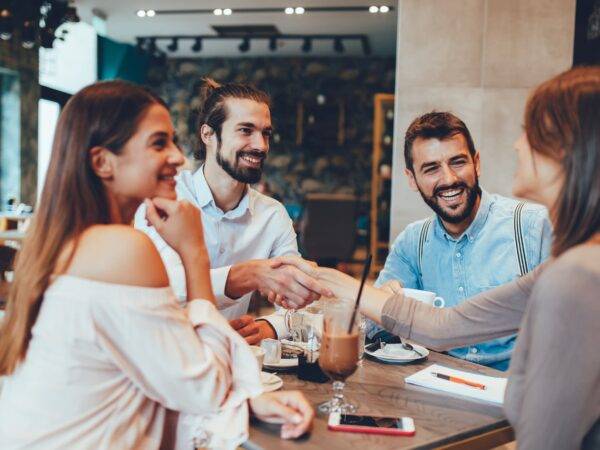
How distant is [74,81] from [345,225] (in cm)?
480

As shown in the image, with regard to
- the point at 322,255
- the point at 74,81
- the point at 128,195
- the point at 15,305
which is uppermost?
the point at 74,81

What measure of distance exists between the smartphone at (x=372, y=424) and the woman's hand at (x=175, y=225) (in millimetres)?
461

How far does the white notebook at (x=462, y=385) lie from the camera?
4.52 feet

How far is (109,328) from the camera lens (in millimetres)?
1034

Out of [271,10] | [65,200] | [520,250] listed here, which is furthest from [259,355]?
[271,10]

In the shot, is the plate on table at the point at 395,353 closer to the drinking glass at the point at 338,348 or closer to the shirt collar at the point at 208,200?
the drinking glass at the point at 338,348

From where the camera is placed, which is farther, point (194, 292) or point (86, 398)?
point (194, 292)

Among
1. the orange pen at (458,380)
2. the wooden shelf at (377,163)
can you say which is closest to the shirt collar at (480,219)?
the orange pen at (458,380)

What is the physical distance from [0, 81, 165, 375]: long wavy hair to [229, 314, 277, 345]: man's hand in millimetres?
660

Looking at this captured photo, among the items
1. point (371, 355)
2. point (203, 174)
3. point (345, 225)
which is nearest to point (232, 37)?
point (345, 225)

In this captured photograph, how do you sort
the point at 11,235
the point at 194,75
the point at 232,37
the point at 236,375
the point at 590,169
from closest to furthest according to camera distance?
1. the point at 590,169
2. the point at 236,375
3. the point at 11,235
4. the point at 232,37
5. the point at 194,75

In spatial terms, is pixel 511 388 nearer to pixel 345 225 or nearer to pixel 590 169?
pixel 590 169

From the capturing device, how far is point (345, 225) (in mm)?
7484

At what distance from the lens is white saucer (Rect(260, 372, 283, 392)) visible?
1.37 meters
